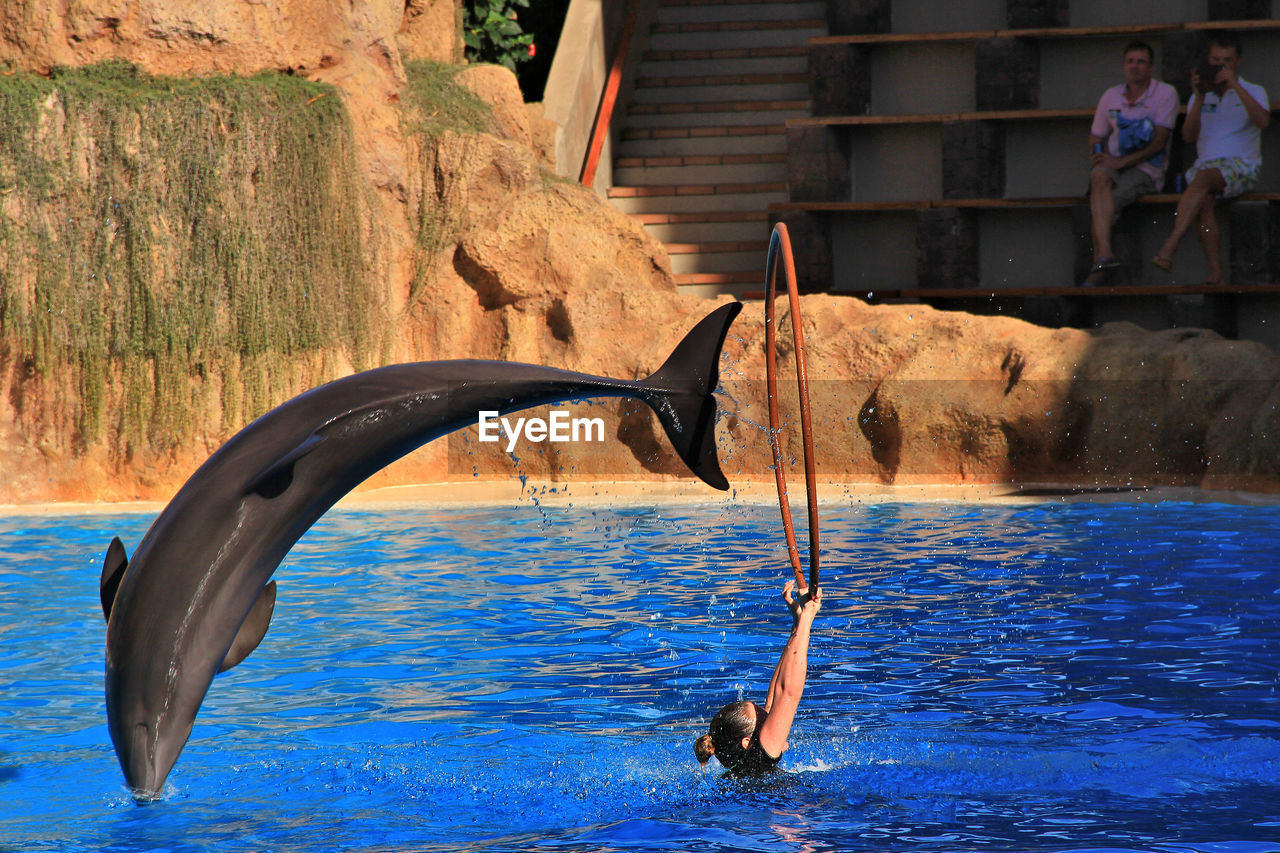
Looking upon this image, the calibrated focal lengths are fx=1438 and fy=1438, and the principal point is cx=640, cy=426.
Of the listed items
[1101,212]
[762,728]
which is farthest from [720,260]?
[762,728]

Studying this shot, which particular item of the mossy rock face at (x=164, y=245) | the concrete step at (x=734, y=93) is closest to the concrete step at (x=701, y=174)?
the concrete step at (x=734, y=93)

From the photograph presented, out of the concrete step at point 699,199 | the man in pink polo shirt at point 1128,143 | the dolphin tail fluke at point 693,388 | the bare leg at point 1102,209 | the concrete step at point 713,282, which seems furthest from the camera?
the concrete step at point 699,199

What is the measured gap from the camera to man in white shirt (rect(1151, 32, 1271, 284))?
1230cm

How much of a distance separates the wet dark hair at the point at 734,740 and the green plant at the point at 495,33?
12153 millimetres

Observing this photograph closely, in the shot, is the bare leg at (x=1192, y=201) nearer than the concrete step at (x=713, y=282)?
Yes

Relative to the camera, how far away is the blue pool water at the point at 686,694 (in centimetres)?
450

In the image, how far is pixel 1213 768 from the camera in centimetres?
481

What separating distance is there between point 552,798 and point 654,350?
749 centimetres

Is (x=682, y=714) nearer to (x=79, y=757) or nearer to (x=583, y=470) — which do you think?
(x=79, y=757)

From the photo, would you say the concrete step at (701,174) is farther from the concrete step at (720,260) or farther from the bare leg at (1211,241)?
the bare leg at (1211,241)

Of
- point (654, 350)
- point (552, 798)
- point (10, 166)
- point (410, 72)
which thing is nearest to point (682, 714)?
point (552, 798)

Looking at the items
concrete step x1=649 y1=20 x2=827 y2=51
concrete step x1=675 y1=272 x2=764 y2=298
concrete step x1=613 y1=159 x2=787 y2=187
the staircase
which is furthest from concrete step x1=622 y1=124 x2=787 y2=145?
concrete step x1=675 y1=272 x2=764 y2=298

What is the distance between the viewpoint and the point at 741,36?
1611cm

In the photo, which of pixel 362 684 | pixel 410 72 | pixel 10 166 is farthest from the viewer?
pixel 410 72
